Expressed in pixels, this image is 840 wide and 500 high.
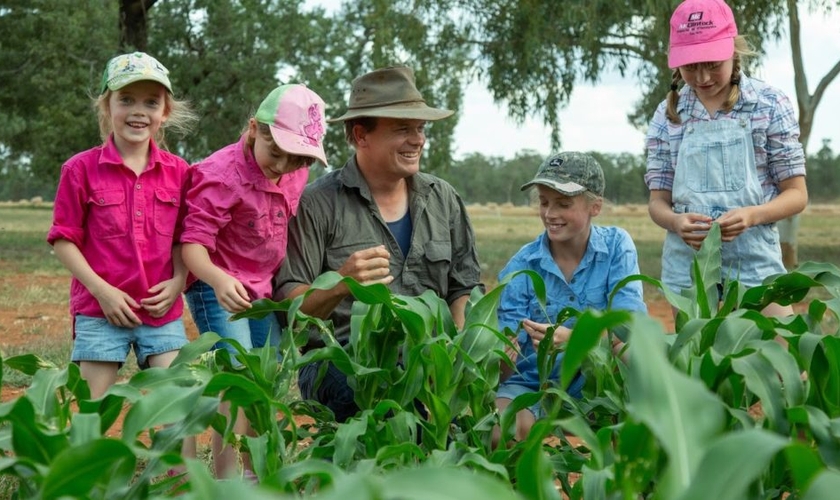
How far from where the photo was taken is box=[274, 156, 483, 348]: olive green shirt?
13.7 feet

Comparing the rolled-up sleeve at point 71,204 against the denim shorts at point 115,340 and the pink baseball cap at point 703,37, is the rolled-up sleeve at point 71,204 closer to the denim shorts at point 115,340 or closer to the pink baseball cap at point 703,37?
the denim shorts at point 115,340

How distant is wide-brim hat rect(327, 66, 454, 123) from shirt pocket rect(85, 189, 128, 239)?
802 millimetres

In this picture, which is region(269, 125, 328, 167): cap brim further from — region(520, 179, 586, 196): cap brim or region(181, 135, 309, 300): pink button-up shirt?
region(520, 179, 586, 196): cap brim

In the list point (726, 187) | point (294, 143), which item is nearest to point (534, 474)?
point (294, 143)

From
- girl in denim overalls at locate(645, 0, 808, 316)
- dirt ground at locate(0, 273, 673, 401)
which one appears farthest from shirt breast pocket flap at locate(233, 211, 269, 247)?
dirt ground at locate(0, 273, 673, 401)

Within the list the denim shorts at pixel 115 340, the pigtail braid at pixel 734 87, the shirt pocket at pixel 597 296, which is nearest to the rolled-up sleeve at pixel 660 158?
the pigtail braid at pixel 734 87

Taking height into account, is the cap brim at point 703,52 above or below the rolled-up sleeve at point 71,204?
above

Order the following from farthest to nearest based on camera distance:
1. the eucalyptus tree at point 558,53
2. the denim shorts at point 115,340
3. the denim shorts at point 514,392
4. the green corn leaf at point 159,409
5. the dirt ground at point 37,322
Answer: the eucalyptus tree at point 558,53, the dirt ground at point 37,322, the denim shorts at point 514,392, the denim shorts at point 115,340, the green corn leaf at point 159,409

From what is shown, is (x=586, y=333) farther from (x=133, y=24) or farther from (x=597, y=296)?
(x=133, y=24)

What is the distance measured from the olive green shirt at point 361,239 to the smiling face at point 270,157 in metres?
0.31

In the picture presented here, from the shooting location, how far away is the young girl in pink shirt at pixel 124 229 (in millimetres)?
3926

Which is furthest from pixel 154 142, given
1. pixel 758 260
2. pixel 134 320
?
pixel 758 260

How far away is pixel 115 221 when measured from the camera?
3947 millimetres

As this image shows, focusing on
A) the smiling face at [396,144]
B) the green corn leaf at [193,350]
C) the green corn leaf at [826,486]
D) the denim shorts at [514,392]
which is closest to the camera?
the green corn leaf at [826,486]
